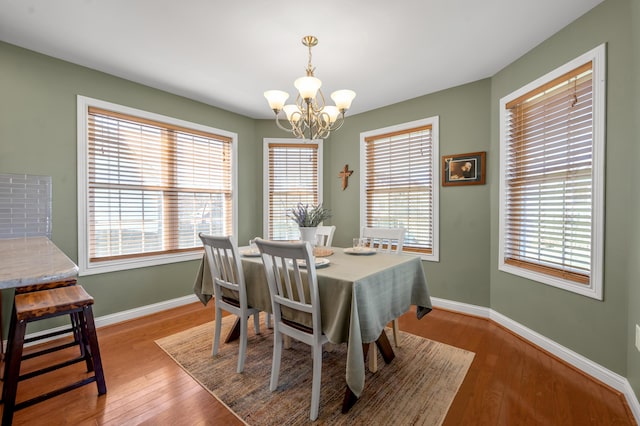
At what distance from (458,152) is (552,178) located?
1.03 metres

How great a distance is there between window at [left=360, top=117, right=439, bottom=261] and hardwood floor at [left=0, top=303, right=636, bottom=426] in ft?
4.61

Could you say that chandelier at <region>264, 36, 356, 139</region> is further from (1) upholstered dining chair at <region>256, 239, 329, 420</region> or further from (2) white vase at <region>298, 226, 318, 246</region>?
(1) upholstered dining chair at <region>256, 239, 329, 420</region>

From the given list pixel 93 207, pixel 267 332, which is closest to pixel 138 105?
pixel 93 207

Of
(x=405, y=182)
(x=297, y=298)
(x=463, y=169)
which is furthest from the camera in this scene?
(x=405, y=182)

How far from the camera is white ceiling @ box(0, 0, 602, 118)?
76.8 inches

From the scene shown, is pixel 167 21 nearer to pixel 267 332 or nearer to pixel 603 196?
pixel 267 332

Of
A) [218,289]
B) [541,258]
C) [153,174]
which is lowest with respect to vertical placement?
[218,289]

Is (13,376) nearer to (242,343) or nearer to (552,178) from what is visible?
(242,343)

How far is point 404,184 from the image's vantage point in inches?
145

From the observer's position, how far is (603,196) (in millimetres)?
1921

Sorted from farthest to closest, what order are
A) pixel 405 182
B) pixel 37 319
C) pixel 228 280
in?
1. pixel 405 182
2. pixel 228 280
3. pixel 37 319

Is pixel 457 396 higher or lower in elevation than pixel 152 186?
lower

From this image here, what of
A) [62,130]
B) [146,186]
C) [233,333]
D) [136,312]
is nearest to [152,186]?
[146,186]

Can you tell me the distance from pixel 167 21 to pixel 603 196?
333 centimetres
